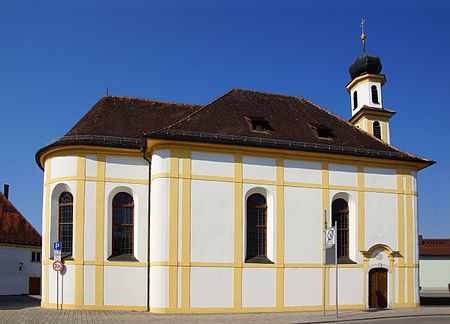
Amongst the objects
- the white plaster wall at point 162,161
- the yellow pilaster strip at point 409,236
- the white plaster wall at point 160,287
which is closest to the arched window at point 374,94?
the yellow pilaster strip at point 409,236

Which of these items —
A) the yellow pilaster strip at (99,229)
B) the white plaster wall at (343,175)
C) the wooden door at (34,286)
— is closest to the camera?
the yellow pilaster strip at (99,229)

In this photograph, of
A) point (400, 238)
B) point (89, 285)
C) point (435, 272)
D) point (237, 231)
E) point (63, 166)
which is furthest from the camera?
point (435, 272)

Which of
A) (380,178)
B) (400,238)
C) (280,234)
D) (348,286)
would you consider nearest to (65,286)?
(280,234)

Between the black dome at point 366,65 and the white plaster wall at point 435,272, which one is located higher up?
the black dome at point 366,65

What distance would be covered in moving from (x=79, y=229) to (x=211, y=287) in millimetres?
6194

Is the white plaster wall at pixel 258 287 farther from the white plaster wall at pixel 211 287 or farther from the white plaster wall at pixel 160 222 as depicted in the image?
the white plaster wall at pixel 160 222

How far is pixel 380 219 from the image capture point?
87.5 ft

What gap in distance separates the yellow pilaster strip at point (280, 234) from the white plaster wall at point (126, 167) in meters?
5.95

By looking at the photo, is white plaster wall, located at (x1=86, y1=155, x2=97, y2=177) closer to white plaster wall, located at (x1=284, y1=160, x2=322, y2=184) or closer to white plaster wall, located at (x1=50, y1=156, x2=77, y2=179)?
white plaster wall, located at (x1=50, y1=156, x2=77, y2=179)

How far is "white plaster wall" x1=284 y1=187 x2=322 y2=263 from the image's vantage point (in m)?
24.9

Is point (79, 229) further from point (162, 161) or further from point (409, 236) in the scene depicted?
point (409, 236)

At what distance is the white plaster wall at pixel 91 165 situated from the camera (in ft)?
82.1

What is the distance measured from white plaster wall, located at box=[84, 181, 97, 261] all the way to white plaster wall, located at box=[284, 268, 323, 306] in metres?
8.36

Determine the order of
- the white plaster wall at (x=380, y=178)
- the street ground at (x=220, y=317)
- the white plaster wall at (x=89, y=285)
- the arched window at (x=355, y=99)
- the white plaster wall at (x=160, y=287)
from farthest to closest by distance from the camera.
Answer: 1. the arched window at (x=355, y=99)
2. the white plaster wall at (x=380, y=178)
3. the white plaster wall at (x=89, y=285)
4. the white plaster wall at (x=160, y=287)
5. the street ground at (x=220, y=317)
